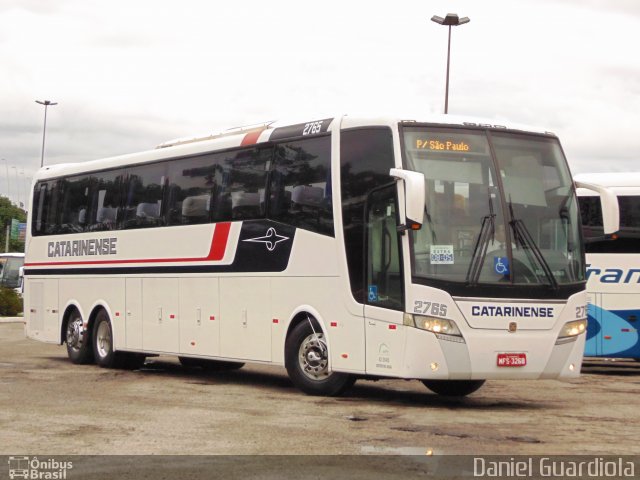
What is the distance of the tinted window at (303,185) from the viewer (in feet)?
50.1

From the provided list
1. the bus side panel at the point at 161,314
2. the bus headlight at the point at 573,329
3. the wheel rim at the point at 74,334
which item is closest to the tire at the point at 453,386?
the bus headlight at the point at 573,329

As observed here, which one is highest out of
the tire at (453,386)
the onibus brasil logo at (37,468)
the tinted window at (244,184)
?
the tinted window at (244,184)

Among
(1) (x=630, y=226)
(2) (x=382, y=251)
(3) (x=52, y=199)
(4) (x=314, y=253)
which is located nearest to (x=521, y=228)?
(2) (x=382, y=251)

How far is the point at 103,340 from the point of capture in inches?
832

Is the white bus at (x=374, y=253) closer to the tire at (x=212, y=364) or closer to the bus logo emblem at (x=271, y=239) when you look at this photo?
the bus logo emblem at (x=271, y=239)

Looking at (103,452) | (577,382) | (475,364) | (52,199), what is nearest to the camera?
(103,452)

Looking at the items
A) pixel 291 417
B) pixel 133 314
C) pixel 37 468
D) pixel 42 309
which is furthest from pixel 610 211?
pixel 42 309

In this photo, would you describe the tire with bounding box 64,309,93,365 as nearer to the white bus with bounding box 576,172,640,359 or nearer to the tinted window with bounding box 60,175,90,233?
the tinted window with bounding box 60,175,90,233

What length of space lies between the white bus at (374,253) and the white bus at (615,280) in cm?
595

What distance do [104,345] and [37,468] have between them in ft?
39.7

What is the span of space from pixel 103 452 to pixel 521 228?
613 centimetres

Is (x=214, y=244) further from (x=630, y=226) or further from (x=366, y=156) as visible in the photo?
(x=630, y=226)

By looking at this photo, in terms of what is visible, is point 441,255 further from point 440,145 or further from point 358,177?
point 358,177

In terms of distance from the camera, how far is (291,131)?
16.2m
